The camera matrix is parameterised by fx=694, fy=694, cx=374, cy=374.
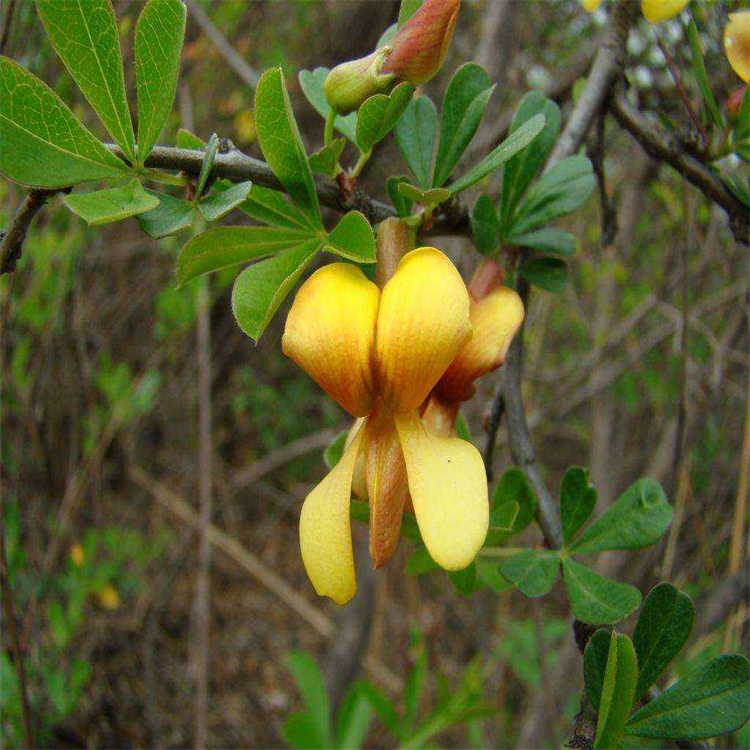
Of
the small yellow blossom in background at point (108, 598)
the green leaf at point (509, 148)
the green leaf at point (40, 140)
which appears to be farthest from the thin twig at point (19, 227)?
the small yellow blossom in background at point (108, 598)

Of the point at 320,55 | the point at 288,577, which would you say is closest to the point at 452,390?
the point at 320,55

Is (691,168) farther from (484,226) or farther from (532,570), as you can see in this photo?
(532,570)

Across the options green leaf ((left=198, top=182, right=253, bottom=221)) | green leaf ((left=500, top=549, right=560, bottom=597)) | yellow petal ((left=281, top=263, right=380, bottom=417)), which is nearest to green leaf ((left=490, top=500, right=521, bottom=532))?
green leaf ((left=500, top=549, right=560, bottom=597))

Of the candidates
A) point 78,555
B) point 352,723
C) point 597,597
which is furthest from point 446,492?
point 78,555

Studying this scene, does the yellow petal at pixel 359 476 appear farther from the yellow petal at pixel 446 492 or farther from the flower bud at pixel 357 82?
the flower bud at pixel 357 82

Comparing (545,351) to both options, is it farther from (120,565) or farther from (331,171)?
(331,171)
